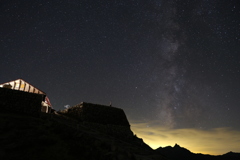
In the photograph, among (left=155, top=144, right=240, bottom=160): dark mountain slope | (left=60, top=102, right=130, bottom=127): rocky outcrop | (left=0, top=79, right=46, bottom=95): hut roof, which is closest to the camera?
(left=60, top=102, right=130, bottom=127): rocky outcrop

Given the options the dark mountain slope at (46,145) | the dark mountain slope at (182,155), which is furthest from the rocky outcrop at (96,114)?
the dark mountain slope at (182,155)

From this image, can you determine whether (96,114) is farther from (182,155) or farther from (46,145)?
(182,155)

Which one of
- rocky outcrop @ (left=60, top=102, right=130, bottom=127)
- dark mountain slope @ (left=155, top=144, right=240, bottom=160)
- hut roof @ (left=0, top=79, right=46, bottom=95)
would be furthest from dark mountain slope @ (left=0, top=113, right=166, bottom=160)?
dark mountain slope @ (left=155, top=144, right=240, bottom=160)

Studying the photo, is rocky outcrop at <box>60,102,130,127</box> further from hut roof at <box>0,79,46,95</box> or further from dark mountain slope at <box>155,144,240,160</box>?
dark mountain slope at <box>155,144,240,160</box>

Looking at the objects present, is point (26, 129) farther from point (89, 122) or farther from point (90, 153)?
point (89, 122)

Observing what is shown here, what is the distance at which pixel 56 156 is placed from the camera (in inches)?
329

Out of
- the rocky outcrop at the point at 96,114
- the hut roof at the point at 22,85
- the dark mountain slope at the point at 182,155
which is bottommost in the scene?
the dark mountain slope at the point at 182,155

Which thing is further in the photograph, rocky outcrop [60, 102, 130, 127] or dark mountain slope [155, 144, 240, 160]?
dark mountain slope [155, 144, 240, 160]

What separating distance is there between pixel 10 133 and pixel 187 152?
150192 millimetres

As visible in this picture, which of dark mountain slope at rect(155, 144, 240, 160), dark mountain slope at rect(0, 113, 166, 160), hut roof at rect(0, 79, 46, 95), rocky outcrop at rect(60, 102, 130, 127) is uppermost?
hut roof at rect(0, 79, 46, 95)

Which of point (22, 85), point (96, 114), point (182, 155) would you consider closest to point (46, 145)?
point (96, 114)

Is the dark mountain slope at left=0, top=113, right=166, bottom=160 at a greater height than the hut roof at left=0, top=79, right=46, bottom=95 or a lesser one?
lesser

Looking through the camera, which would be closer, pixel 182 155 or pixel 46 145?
pixel 46 145

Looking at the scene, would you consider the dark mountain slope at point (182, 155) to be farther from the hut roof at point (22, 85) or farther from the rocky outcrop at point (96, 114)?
the hut roof at point (22, 85)
